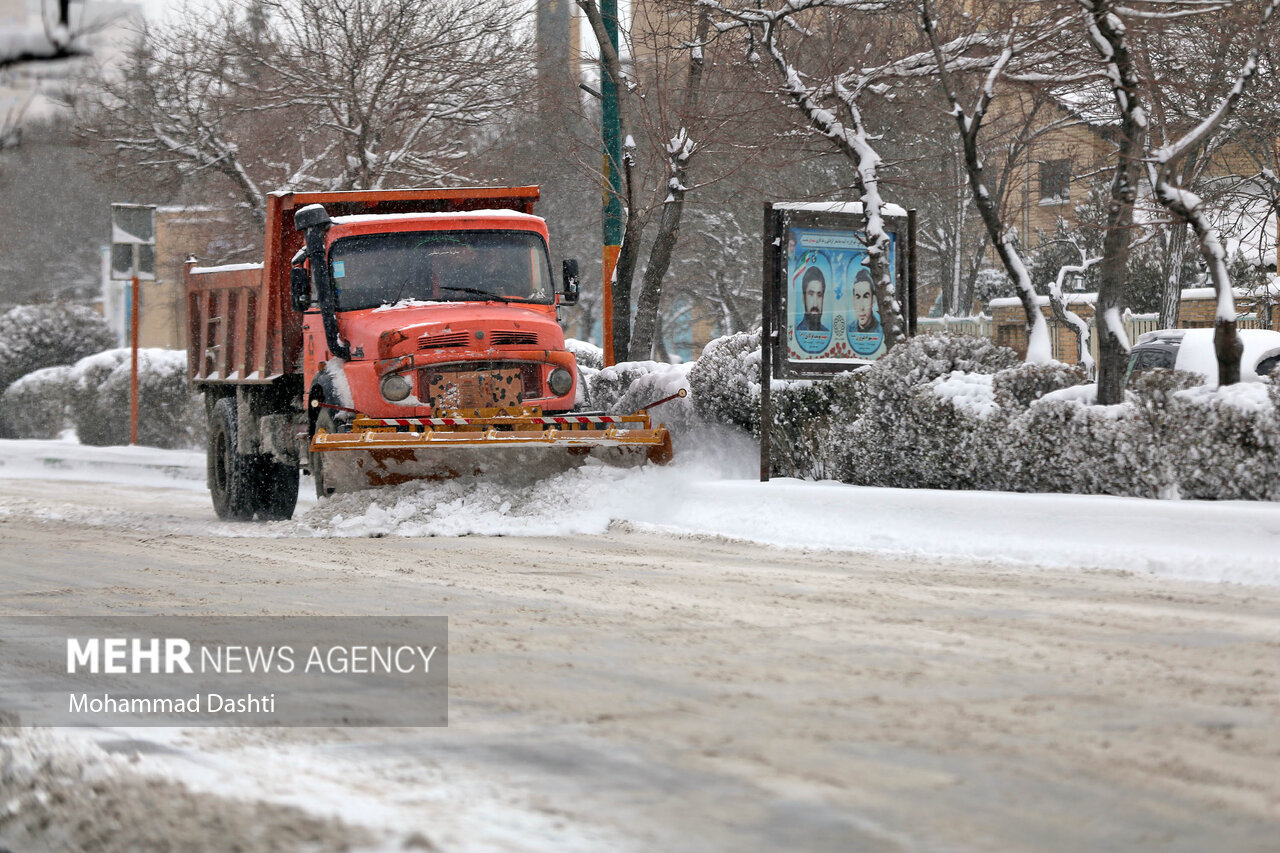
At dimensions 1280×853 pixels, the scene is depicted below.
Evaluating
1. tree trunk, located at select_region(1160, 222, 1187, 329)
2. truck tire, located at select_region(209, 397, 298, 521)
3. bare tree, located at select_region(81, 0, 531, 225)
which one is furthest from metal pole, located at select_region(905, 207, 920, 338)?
tree trunk, located at select_region(1160, 222, 1187, 329)

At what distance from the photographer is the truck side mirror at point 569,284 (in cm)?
1389

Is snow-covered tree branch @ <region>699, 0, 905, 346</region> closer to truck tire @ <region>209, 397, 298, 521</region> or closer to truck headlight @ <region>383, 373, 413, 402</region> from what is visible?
truck headlight @ <region>383, 373, 413, 402</region>

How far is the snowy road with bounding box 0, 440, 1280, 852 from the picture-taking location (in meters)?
4.15

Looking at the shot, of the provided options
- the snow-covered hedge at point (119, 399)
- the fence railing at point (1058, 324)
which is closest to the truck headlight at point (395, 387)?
the snow-covered hedge at point (119, 399)

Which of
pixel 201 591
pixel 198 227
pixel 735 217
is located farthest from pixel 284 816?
pixel 735 217

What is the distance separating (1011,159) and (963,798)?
1333cm

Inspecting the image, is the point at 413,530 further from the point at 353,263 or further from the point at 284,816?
the point at 284,816

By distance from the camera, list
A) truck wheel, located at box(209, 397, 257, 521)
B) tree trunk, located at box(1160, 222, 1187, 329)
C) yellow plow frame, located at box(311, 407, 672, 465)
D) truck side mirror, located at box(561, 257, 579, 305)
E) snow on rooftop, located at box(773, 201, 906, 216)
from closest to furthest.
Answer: yellow plow frame, located at box(311, 407, 672, 465) → truck side mirror, located at box(561, 257, 579, 305) → snow on rooftop, located at box(773, 201, 906, 216) → truck wheel, located at box(209, 397, 257, 521) → tree trunk, located at box(1160, 222, 1187, 329)

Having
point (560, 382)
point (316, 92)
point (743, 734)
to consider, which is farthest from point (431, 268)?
point (316, 92)

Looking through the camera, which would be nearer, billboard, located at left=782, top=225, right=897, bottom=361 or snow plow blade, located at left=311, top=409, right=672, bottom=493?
snow plow blade, located at left=311, top=409, right=672, bottom=493

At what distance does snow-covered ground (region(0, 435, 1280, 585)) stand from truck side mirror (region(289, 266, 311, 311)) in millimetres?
1803

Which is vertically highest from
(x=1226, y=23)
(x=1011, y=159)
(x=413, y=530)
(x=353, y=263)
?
(x=1226, y=23)

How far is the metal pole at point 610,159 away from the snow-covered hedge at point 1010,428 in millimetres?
4282

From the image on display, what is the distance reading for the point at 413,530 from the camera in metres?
11.9
